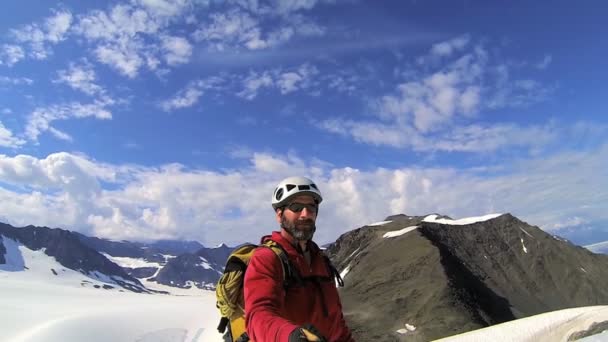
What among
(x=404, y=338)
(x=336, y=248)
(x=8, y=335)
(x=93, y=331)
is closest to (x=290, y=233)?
(x=404, y=338)

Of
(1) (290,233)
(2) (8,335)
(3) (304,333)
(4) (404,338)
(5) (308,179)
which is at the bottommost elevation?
(2) (8,335)

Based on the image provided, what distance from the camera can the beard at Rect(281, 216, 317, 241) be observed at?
4758 mm

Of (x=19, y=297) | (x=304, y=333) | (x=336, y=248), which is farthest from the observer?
(x=19, y=297)

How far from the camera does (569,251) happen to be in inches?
4023

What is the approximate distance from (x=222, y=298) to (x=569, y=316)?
4.62 meters

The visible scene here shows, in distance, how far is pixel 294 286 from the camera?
4.38 meters

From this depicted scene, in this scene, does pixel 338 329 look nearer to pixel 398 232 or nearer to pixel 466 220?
pixel 398 232

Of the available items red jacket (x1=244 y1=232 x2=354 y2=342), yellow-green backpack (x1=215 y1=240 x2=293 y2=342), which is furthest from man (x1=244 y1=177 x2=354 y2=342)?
yellow-green backpack (x1=215 y1=240 x2=293 y2=342)

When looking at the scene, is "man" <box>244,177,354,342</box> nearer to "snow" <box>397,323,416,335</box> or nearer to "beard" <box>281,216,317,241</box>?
"beard" <box>281,216,317,241</box>

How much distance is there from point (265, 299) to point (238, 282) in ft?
2.22

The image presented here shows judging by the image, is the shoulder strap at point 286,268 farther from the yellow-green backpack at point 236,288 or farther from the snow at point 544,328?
the snow at point 544,328

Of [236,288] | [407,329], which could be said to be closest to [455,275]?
[407,329]

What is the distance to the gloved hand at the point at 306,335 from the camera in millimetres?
3057

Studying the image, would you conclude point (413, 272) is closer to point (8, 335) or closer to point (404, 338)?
point (404, 338)
